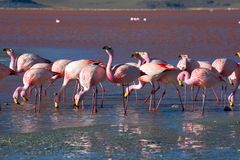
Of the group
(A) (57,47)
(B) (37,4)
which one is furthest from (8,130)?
(B) (37,4)

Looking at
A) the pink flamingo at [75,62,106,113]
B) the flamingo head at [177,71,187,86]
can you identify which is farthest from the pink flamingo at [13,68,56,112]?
the flamingo head at [177,71,187,86]

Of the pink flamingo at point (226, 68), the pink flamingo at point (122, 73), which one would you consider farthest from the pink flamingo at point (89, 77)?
the pink flamingo at point (226, 68)

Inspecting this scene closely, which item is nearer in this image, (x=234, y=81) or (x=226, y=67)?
(x=226, y=67)

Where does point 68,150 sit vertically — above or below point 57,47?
below

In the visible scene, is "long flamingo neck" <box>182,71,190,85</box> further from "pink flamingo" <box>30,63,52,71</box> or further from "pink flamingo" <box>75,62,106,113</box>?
"pink flamingo" <box>30,63,52,71</box>

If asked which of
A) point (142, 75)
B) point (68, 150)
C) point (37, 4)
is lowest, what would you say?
point (68, 150)

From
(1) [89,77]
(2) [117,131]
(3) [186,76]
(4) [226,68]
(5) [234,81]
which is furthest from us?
(5) [234,81]

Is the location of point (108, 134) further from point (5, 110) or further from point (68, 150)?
point (5, 110)

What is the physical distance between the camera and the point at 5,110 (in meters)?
13.8

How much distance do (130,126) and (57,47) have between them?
822 inches

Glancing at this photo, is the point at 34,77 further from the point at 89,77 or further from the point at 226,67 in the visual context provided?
the point at 226,67

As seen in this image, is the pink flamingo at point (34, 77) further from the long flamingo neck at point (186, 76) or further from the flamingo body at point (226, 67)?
the flamingo body at point (226, 67)

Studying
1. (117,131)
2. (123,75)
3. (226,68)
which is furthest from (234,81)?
(117,131)

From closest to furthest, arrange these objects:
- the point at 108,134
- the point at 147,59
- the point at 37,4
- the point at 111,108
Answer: the point at 108,134
the point at 111,108
the point at 147,59
the point at 37,4
